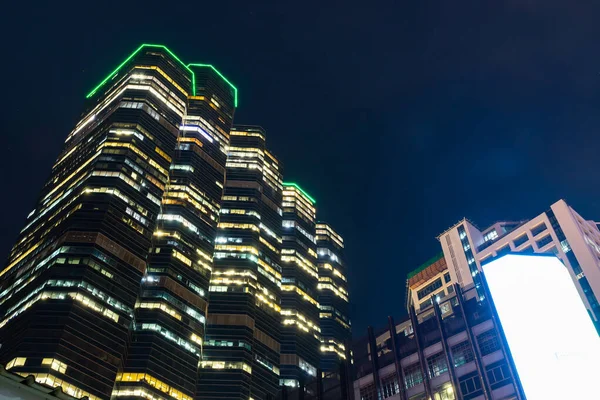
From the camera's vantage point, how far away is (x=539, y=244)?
5497 inches

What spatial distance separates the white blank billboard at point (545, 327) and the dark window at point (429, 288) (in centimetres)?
12909

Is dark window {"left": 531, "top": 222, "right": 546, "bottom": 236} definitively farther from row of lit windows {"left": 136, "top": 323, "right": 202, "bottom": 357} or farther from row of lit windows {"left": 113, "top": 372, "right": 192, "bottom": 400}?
row of lit windows {"left": 113, "top": 372, "right": 192, "bottom": 400}

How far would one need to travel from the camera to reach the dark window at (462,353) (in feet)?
217

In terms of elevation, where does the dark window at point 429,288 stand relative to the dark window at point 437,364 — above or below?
above

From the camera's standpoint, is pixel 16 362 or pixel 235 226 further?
pixel 235 226

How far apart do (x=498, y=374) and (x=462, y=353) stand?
6050 millimetres

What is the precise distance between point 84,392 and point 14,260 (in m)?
57.5

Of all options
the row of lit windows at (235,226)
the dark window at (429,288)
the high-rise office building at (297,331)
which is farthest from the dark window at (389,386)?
the row of lit windows at (235,226)

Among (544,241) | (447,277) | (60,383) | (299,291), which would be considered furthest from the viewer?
(299,291)

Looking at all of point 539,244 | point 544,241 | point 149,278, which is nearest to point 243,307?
point 149,278

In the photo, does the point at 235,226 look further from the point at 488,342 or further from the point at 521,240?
the point at 488,342

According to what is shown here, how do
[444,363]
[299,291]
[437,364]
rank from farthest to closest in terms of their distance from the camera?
1. [299,291]
2. [437,364]
3. [444,363]

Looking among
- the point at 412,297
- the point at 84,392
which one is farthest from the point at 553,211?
the point at 84,392

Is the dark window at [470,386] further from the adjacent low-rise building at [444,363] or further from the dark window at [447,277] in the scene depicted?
the dark window at [447,277]
